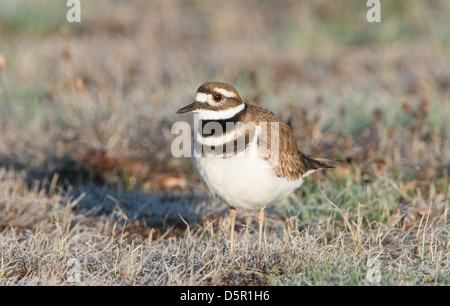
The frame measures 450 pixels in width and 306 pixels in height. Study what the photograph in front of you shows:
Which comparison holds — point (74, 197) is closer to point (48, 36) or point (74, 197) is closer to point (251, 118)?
point (251, 118)

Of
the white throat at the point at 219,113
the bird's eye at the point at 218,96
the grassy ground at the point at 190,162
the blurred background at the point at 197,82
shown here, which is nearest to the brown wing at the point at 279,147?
the white throat at the point at 219,113

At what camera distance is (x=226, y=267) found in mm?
3473

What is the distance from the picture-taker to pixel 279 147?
410 centimetres

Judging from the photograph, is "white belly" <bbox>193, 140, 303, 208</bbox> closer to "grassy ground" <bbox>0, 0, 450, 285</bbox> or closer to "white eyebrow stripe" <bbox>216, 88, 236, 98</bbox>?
"grassy ground" <bbox>0, 0, 450, 285</bbox>

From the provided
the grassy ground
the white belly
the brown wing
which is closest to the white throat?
the brown wing

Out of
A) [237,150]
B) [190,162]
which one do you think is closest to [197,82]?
[190,162]

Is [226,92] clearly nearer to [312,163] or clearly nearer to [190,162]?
[312,163]

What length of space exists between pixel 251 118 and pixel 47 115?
153 inches

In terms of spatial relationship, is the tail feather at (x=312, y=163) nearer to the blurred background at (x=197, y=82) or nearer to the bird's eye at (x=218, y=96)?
the blurred background at (x=197, y=82)

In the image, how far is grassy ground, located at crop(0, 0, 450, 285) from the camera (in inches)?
143

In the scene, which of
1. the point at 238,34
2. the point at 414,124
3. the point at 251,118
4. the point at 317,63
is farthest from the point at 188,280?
the point at 238,34

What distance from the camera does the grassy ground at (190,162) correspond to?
3.63m

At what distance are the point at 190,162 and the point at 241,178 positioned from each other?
234 cm

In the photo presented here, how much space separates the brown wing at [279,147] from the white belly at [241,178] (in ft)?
0.29
